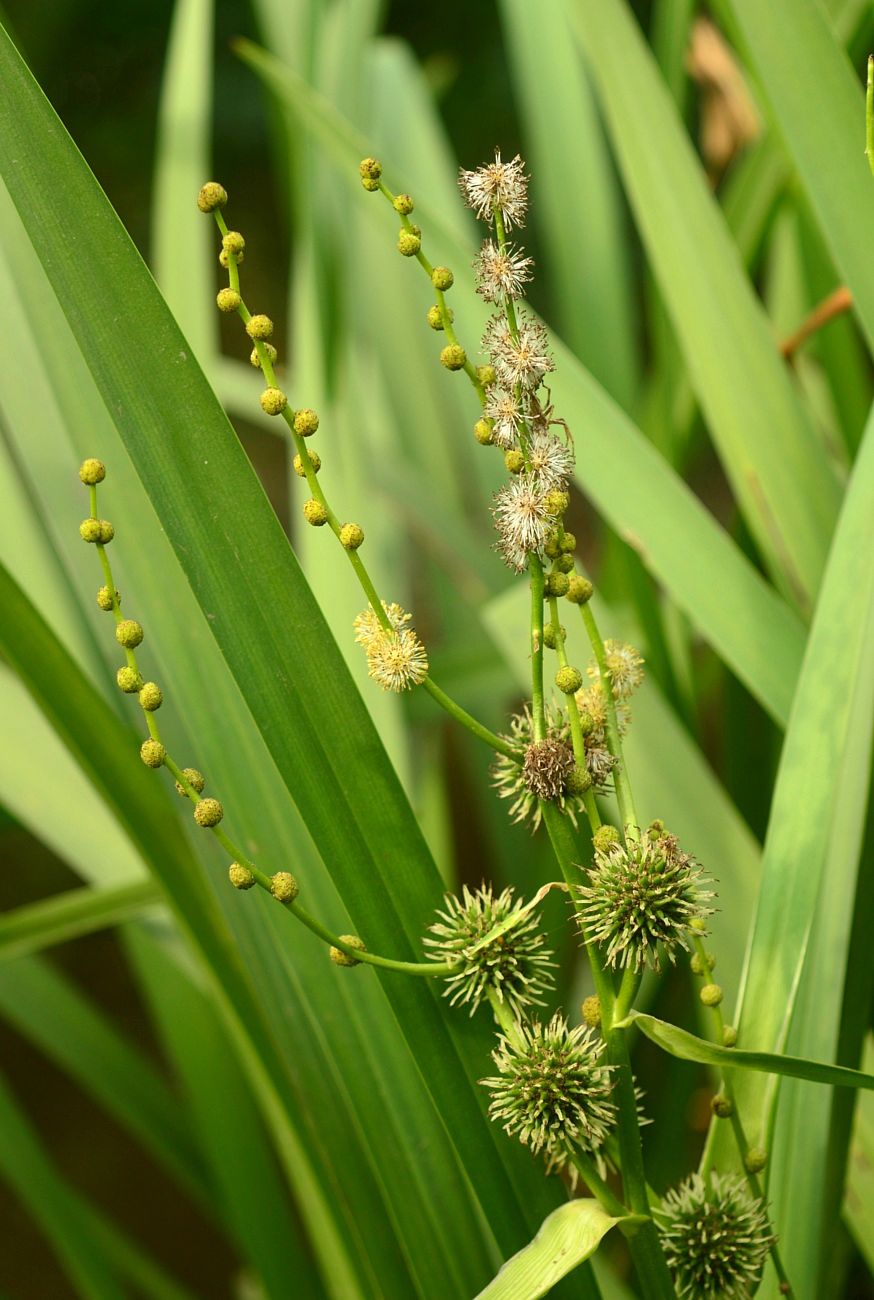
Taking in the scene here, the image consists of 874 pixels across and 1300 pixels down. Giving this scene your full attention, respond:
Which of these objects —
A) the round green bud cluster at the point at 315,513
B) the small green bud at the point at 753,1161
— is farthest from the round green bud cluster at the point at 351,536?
the small green bud at the point at 753,1161

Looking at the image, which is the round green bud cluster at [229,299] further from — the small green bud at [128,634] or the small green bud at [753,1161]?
the small green bud at [753,1161]

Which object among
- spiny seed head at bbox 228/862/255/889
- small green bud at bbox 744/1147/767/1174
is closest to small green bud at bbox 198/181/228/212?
spiny seed head at bbox 228/862/255/889

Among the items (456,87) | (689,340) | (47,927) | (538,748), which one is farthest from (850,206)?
(456,87)

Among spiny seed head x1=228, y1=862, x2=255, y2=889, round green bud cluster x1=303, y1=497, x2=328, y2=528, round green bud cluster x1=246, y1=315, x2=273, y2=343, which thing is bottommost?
spiny seed head x1=228, y1=862, x2=255, y2=889

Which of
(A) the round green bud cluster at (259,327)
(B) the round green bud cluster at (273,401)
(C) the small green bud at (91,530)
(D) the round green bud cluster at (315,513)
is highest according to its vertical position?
(A) the round green bud cluster at (259,327)

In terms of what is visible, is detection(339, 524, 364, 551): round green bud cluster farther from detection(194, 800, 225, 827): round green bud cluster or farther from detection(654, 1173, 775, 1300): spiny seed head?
detection(654, 1173, 775, 1300): spiny seed head

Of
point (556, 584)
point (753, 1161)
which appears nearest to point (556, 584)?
point (556, 584)

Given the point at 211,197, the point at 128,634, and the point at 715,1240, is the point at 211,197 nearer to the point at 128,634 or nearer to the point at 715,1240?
the point at 128,634
